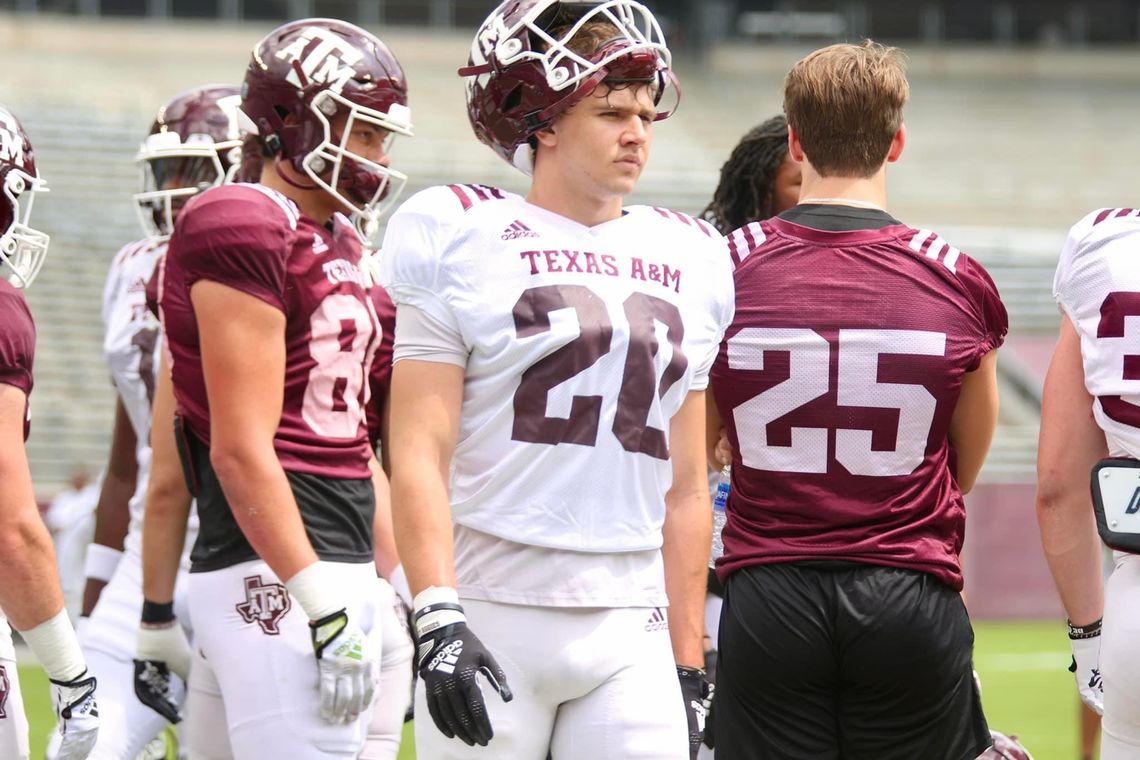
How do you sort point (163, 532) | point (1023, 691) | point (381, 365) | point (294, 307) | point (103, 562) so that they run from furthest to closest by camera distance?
point (1023, 691) < point (103, 562) < point (381, 365) < point (163, 532) < point (294, 307)

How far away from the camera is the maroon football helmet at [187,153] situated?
5172 millimetres

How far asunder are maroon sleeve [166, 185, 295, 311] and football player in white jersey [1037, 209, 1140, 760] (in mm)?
1479

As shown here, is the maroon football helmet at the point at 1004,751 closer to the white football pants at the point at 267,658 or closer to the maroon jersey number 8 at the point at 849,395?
the maroon jersey number 8 at the point at 849,395

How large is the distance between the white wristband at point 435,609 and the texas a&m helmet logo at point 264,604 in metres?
0.57

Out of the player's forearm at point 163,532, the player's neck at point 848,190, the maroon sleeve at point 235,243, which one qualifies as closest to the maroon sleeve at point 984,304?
the player's neck at point 848,190

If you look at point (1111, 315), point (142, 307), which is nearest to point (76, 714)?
point (142, 307)

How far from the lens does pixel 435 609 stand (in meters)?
2.87

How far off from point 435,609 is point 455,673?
0.13m

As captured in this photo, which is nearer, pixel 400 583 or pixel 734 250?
pixel 734 250

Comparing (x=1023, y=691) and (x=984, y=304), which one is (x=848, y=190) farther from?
(x=1023, y=691)

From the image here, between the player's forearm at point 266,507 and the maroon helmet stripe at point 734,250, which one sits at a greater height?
the maroon helmet stripe at point 734,250

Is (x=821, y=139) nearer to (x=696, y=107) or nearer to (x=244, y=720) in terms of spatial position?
(x=244, y=720)

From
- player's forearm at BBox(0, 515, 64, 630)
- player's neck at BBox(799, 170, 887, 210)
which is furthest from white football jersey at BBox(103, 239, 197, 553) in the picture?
player's neck at BBox(799, 170, 887, 210)

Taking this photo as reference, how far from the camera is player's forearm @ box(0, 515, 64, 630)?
3.35 metres
